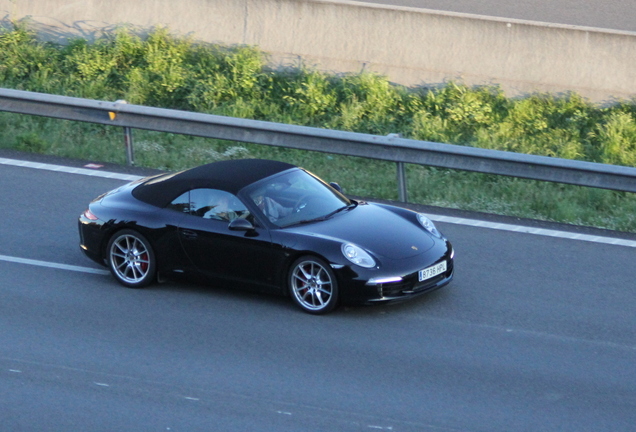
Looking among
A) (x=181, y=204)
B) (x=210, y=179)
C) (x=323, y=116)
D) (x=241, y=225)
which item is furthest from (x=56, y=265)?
(x=323, y=116)

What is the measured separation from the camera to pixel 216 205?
30.1ft

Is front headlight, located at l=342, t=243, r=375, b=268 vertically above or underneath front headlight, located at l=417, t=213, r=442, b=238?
underneath

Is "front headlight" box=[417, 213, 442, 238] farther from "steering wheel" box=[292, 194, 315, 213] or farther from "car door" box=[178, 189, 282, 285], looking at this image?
"car door" box=[178, 189, 282, 285]

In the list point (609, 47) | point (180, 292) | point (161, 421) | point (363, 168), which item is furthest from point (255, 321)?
point (609, 47)

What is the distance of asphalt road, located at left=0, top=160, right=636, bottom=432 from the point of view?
6.89m

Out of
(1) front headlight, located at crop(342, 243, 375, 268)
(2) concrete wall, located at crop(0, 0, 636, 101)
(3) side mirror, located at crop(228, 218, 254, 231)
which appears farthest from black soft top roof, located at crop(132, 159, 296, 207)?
(2) concrete wall, located at crop(0, 0, 636, 101)

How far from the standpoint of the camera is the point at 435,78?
16031mm

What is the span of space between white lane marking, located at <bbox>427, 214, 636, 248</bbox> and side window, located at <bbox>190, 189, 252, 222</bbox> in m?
3.13

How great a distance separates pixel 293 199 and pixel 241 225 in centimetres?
68

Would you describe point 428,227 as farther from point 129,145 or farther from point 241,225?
point 129,145

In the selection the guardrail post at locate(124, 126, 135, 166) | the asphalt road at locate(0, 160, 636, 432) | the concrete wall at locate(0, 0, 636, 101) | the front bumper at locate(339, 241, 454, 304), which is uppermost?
the concrete wall at locate(0, 0, 636, 101)

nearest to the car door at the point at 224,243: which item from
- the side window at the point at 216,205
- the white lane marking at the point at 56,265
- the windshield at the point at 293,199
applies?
the side window at the point at 216,205

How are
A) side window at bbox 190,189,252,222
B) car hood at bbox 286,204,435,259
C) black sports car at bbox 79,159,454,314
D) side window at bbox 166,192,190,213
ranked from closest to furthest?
black sports car at bbox 79,159,454,314, car hood at bbox 286,204,435,259, side window at bbox 190,189,252,222, side window at bbox 166,192,190,213

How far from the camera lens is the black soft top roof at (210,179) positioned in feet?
30.3
